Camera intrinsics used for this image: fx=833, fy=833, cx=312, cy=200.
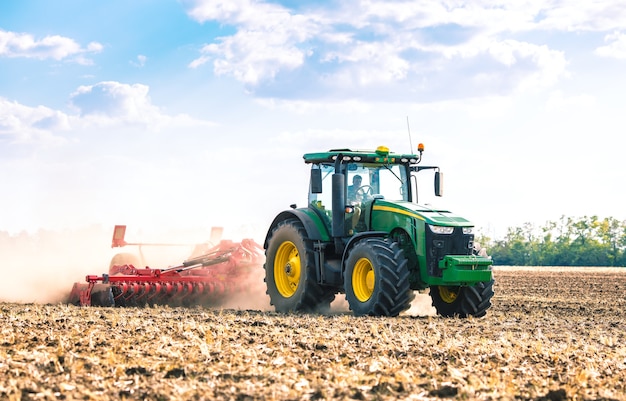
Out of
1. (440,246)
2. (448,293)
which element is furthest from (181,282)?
(440,246)

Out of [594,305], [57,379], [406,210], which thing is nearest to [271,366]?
[57,379]

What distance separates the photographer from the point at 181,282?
1558 cm

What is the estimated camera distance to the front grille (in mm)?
12406

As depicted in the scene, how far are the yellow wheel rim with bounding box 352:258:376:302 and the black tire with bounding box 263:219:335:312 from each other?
1.10 metres

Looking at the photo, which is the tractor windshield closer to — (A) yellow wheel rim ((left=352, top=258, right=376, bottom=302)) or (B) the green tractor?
(B) the green tractor

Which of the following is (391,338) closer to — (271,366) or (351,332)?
(351,332)

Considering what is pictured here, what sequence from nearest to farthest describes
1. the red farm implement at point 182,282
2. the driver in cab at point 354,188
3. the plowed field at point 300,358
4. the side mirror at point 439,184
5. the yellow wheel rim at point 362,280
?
the plowed field at point 300,358 → the yellow wheel rim at point 362,280 → the driver in cab at point 354,188 → the side mirror at point 439,184 → the red farm implement at point 182,282

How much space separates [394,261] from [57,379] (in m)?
5.81

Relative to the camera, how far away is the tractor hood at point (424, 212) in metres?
12.5

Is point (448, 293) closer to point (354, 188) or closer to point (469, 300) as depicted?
point (469, 300)

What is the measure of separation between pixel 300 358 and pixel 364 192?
5.67 meters

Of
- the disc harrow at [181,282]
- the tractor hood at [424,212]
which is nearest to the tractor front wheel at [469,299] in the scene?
the tractor hood at [424,212]

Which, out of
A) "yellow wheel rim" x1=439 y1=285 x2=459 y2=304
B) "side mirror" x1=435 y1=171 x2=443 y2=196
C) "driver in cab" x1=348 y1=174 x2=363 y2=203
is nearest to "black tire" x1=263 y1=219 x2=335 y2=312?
"driver in cab" x1=348 y1=174 x2=363 y2=203

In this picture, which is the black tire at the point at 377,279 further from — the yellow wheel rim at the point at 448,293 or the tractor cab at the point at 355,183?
the yellow wheel rim at the point at 448,293
